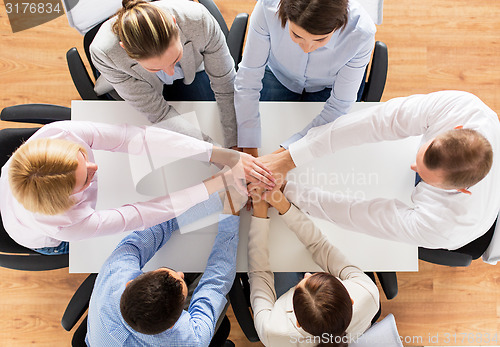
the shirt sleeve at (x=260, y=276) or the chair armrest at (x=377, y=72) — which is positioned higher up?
the chair armrest at (x=377, y=72)

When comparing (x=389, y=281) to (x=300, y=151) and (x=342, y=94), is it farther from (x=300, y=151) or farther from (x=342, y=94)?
(x=342, y=94)

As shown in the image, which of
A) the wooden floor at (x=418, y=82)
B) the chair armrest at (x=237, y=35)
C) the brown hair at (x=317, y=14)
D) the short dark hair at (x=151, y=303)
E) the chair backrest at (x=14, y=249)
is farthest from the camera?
the wooden floor at (x=418, y=82)

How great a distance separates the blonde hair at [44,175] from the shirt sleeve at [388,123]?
2.37 feet

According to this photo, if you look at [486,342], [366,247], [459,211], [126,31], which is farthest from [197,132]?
[486,342]

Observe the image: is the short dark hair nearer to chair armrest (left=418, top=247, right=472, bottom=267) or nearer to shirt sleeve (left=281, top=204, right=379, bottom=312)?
shirt sleeve (left=281, top=204, right=379, bottom=312)

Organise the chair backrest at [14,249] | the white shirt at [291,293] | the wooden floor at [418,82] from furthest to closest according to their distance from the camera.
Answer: the wooden floor at [418,82] → the chair backrest at [14,249] → the white shirt at [291,293]

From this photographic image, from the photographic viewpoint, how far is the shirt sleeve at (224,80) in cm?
136

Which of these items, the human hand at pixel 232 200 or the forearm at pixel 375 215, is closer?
the forearm at pixel 375 215

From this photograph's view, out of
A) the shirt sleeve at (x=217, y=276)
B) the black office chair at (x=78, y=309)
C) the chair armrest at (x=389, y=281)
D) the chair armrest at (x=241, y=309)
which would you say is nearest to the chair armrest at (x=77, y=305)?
the black office chair at (x=78, y=309)

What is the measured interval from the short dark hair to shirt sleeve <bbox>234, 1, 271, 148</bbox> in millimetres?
568

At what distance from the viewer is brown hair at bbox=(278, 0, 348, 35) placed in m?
0.98

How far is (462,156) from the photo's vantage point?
3.43 feet

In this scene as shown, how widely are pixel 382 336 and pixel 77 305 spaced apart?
1.16 metres

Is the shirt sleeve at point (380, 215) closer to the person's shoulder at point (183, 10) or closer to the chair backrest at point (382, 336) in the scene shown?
the chair backrest at point (382, 336)
